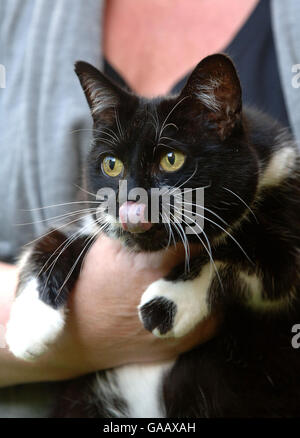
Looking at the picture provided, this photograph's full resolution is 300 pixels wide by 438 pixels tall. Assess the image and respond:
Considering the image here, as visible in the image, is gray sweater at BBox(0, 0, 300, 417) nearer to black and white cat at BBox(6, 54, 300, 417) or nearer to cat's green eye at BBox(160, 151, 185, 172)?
black and white cat at BBox(6, 54, 300, 417)

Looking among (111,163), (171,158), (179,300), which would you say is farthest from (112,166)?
(179,300)

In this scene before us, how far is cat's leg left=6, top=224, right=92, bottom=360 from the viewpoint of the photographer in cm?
89

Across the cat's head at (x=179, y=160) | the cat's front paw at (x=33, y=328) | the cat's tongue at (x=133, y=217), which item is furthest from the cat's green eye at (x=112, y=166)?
the cat's front paw at (x=33, y=328)

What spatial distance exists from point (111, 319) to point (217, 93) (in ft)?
1.49

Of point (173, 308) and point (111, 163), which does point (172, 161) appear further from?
point (173, 308)

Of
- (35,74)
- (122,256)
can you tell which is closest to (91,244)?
(122,256)

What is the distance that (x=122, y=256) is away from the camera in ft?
3.13

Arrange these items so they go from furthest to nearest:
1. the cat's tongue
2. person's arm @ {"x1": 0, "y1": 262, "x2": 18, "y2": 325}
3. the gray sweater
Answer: the gray sweater → person's arm @ {"x1": 0, "y1": 262, "x2": 18, "y2": 325} → the cat's tongue

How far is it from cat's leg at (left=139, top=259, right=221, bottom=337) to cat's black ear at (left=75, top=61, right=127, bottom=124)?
0.97ft

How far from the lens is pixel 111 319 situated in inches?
37.5

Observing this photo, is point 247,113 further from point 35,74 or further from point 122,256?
point 35,74

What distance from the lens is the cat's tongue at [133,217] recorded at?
2.41ft

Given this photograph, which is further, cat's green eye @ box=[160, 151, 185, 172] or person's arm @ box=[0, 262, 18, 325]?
person's arm @ box=[0, 262, 18, 325]

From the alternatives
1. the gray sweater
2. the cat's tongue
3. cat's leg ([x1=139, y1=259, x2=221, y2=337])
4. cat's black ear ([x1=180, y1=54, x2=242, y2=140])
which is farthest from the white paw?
the gray sweater
